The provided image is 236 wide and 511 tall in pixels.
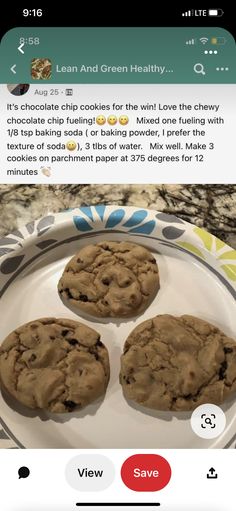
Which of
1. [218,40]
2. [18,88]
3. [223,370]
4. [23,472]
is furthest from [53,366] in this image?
[218,40]

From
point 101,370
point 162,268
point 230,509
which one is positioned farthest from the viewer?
point 162,268

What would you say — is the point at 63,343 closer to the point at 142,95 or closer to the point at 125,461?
the point at 125,461

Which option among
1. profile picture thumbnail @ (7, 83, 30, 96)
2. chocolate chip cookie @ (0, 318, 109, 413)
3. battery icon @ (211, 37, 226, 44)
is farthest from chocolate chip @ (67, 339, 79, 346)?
battery icon @ (211, 37, 226, 44)

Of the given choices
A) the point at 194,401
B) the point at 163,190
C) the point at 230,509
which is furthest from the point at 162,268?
the point at 230,509

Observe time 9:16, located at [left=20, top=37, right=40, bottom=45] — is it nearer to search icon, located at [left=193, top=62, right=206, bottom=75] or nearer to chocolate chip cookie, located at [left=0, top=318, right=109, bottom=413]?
search icon, located at [left=193, top=62, right=206, bottom=75]

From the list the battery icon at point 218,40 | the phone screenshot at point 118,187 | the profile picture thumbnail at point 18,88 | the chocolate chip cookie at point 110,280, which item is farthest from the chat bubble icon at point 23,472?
the battery icon at point 218,40

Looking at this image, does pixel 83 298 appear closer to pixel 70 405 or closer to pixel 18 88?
pixel 70 405
